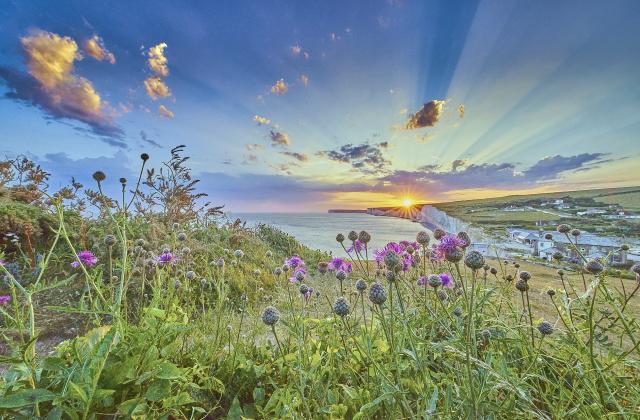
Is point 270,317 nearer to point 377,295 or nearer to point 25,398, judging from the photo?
point 377,295

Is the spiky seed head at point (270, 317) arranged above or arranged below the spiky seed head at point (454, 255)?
below

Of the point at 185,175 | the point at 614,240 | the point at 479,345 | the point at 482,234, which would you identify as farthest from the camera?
the point at 185,175

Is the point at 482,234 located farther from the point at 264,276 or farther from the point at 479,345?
the point at 264,276

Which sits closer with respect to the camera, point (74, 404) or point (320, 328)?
point (74, 404)

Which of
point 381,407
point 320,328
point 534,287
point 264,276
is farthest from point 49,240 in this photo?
point 534,287

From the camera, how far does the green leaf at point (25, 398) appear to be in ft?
3.27

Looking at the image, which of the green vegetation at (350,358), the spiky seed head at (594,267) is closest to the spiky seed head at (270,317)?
the green vegetation at (350,358)

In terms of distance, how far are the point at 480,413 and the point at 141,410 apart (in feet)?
4.21

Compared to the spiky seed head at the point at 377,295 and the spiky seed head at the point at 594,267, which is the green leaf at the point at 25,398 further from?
the spiky seed head at the point at 594,267

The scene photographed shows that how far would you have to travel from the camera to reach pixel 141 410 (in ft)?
4.02

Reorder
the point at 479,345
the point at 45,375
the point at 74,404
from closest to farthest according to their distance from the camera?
the point at 74,404
the point at 45,375
the point at 479,345

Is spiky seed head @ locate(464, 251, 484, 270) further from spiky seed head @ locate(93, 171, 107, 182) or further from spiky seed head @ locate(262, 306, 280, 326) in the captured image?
spiky seed head @ locate(93, 171, 107, 182)

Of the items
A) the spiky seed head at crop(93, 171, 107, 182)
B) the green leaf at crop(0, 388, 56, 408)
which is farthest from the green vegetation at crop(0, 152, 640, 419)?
the spiky seed head at crop(93, 171, 107, 182)

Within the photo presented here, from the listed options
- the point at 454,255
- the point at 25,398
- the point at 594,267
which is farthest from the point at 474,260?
the point at 25,398
